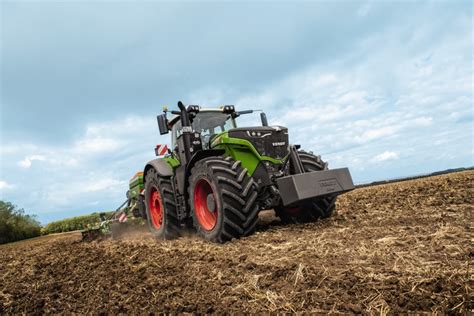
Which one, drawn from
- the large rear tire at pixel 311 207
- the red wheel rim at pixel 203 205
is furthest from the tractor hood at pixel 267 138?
the red wheel rim at pixel 203 205

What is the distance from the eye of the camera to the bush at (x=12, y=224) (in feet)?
54.1

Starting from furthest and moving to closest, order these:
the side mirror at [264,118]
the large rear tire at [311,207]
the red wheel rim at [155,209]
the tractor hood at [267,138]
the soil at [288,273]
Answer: the red wheel rim at [155,209], the side mirror at [264,118], the large rear tire at [311,207], the tractor hood at [267,138], the soil at [288,273]

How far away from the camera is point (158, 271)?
4.32 metres

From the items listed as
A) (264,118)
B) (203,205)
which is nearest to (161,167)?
(203,205)

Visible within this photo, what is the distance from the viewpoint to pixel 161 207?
773 centimetres

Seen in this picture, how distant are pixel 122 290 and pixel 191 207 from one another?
2706 millimetres

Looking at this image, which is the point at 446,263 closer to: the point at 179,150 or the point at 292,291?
the point at 292,291

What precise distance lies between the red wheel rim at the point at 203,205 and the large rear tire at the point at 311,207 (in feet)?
4.52

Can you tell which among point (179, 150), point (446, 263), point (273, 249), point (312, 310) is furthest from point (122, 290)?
point (179, 150)

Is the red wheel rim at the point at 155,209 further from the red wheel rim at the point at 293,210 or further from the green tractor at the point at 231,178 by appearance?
the red wheel rim at the point at 293,210

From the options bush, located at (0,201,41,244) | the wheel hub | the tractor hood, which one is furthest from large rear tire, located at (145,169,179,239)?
bush, located at (0,201,41,244)

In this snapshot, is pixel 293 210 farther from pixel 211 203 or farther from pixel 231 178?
pixel 231 178

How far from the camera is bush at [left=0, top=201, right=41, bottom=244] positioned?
16484 millimetres

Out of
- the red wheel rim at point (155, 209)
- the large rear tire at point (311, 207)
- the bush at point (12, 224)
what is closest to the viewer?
the large rear tire at point (311, 207)
